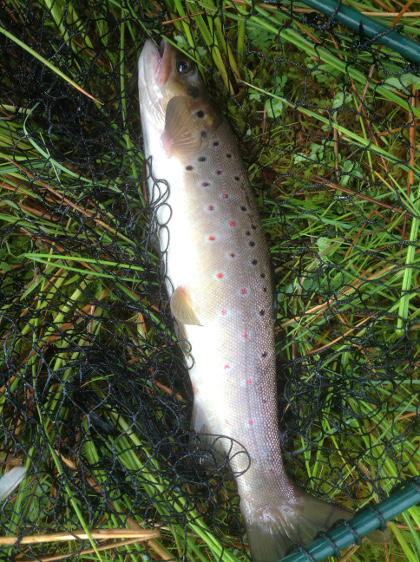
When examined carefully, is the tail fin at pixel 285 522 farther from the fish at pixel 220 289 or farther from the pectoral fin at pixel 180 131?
the pectoral fin at pixel 180 131

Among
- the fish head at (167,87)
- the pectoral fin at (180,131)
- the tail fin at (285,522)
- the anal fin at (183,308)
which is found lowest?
the tail fin at (285,522)

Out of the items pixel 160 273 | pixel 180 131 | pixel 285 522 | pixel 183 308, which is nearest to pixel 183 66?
pixel 180 131

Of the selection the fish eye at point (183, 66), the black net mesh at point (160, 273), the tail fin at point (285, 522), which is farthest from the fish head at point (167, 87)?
the tail fin at point (285, 522)

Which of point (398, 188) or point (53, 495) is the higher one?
point (398, 188)


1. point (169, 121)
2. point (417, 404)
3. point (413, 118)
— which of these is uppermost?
point (413, 118)

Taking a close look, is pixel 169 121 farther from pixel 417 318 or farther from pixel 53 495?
pixel 53 495

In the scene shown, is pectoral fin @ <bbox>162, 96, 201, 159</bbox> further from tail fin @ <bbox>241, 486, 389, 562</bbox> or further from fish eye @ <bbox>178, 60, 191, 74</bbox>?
tail fin @ <bbox>241, 486, 389, 562</bbox>

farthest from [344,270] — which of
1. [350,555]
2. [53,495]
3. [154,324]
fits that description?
[53,495]

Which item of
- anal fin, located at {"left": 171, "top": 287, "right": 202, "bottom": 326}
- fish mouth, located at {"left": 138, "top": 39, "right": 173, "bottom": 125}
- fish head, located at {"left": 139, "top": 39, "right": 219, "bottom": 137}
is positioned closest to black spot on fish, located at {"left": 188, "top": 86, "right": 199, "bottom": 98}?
fish head, located at {"left": 139, "top": 39, "right": 219, "bottom": 137}
